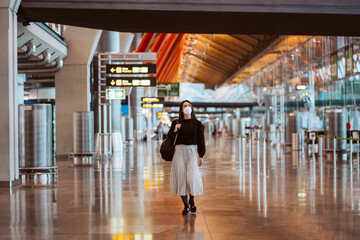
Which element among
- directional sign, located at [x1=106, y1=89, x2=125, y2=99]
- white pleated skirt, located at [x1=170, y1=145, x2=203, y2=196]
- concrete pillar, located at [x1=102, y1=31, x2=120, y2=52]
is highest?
concrete pillar, located at [x1=102, y1=31, x2=120, y2=52]

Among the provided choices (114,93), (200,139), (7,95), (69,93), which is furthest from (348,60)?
(200,139)

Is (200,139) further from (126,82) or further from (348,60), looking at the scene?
(348,60)

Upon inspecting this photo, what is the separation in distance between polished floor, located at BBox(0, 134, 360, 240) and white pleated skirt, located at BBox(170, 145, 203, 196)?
0.38 m

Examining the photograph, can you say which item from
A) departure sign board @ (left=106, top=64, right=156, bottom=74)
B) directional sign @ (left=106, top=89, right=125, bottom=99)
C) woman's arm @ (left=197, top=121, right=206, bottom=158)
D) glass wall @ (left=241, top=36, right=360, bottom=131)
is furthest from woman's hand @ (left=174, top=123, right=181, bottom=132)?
glass wall @ (left=241, top=36, right=360, bottom=131)

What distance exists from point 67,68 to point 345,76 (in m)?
15.8

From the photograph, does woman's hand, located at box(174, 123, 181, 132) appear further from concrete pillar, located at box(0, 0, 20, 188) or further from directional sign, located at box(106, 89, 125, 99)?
directional sign, located at box(106, 89, 125, 99)

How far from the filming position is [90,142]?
70.1 ft

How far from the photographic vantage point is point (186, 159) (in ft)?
27.5

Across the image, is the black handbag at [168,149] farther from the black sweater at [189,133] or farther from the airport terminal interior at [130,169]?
the airport terminal interior at [130,169]

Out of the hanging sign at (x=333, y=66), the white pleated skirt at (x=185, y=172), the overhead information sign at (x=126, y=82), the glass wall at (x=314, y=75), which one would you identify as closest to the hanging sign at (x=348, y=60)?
the glass wall at (x=314, y=75)

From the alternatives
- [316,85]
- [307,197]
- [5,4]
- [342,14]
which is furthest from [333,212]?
[316,85]

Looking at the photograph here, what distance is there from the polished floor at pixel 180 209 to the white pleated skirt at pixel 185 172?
38 cm

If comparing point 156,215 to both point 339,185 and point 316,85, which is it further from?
point 316,85

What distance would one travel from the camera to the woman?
8273 mm
